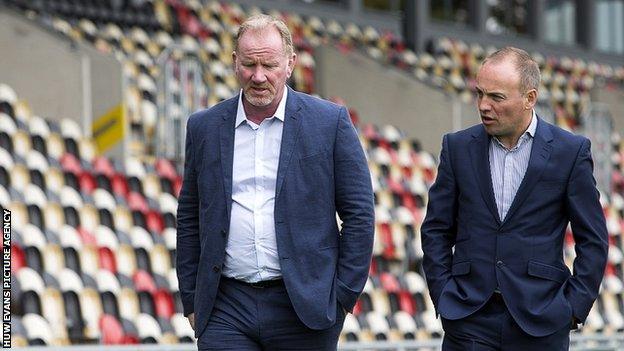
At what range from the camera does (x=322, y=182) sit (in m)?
4.40

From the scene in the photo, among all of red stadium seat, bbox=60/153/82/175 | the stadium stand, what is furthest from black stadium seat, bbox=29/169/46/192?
red stadium seat, bbox=60/153/82/175

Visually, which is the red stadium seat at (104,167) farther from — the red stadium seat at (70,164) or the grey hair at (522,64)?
the grey hair at (522,64)

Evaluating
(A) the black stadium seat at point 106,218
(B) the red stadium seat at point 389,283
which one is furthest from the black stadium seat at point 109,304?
(B) the red stadium seat at point 389,283

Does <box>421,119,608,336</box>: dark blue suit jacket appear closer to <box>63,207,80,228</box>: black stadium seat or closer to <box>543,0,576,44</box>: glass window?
<box>63,207,80,228</box>: black stadium seat

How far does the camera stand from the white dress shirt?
14.2 feet

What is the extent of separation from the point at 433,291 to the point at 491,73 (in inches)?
27.5

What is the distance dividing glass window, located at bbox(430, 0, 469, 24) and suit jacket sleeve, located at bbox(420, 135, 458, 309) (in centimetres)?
1671

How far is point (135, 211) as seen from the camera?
429 inches

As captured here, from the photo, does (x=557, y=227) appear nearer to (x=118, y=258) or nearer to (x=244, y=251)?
(x=244, y=251)

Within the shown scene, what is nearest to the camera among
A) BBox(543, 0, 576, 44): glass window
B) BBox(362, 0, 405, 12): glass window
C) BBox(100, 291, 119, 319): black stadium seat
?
BBox(100, 291, 119, 319): black stadium seat

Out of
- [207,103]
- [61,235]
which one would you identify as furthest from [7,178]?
[207,103]

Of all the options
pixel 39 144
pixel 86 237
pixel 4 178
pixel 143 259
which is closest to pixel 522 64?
pixel 86 237

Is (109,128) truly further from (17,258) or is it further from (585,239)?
(585,239)

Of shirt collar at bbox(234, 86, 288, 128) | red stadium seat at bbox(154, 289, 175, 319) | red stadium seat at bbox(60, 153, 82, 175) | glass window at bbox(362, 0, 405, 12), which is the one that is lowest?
glass window at bbox(362, 0, 405, 12)
